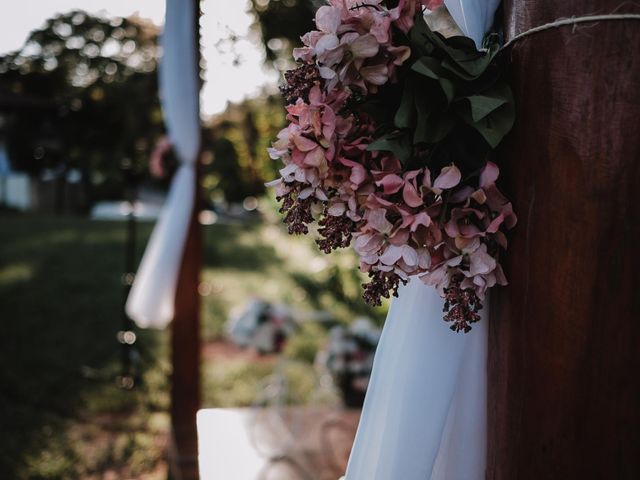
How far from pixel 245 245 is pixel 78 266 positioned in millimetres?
3024

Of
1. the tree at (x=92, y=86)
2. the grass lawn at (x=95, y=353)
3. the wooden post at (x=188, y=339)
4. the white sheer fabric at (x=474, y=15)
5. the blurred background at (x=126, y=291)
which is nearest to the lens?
the white sheer fabric at (x=474, y=15)

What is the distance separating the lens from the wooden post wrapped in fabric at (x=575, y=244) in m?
0.85

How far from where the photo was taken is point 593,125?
34.0 inches

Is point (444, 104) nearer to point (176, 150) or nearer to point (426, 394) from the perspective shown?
point (426, 394)

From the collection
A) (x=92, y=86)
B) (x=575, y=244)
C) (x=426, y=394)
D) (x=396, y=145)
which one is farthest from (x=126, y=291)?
(x=575, y=244)

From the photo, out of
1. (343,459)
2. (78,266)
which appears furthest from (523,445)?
(78,266)

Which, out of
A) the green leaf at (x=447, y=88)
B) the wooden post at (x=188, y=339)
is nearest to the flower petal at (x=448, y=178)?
the green leaf at (x=447, y=88)

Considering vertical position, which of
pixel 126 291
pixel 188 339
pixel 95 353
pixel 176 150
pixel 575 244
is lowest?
pixel 95 353

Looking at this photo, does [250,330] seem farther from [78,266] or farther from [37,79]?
[78,266]

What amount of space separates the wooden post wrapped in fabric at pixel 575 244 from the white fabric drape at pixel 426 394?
0.41 feet

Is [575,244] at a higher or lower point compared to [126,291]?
higher

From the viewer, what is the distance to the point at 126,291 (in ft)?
14.8

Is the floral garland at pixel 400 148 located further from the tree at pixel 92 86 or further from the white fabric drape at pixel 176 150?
the tree at pixel 92 86

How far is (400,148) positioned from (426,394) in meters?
0.45
